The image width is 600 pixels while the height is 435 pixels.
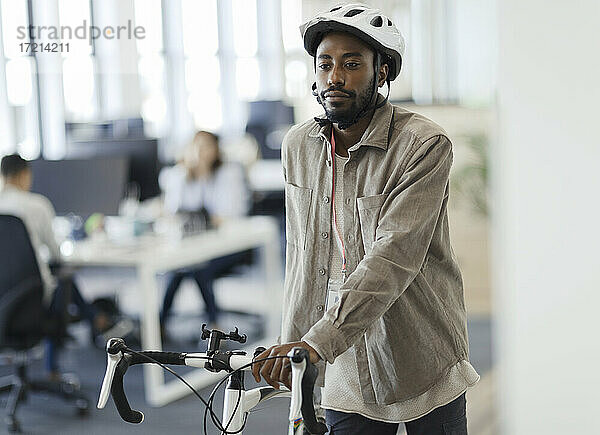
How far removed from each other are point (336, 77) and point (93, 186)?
2.96 meters

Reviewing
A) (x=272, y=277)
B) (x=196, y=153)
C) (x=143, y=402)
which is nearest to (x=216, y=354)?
(x=143, y=402)

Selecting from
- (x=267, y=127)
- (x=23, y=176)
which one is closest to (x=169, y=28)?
(x=23, y=176)

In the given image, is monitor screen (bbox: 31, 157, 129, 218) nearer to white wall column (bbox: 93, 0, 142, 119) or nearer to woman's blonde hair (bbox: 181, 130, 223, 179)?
woman's blonde hair (bbox: 181, 130, 223, 179)

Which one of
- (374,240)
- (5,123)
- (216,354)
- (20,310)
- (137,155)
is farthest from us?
(137,155)

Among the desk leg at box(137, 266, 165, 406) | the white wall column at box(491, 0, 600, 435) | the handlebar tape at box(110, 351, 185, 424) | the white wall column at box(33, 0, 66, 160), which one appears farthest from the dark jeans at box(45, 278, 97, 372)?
the handlebar tape at box(110, 351, 185, 424)

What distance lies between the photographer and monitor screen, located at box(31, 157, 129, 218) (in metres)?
4.23

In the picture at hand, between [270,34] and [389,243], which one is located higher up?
[270,34]

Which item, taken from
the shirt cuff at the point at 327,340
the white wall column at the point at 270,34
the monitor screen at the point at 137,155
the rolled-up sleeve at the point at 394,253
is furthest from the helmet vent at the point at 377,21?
the monitor screen at the point at 137,155

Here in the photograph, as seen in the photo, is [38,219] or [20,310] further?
[38,219]

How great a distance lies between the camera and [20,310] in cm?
376

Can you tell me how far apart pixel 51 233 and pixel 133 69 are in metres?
1.20

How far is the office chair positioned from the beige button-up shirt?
2.18 meters

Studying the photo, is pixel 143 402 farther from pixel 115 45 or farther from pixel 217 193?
pixel 115 45

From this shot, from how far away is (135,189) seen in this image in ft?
14.7
